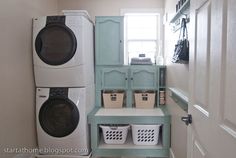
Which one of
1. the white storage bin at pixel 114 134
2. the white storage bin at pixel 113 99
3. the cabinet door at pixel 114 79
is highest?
the cabinet door at pixel 114 79

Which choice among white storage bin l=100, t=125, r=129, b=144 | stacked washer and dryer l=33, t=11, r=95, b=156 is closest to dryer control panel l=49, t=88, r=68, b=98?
stacked washer and dryer l=33, t=11, r=95, b=156

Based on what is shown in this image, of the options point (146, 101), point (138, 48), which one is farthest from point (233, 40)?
point (138, 48)

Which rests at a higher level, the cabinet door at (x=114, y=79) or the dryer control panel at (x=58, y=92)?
the cabinet door at (x=114, y=79)

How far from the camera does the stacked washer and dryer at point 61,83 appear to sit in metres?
2.55

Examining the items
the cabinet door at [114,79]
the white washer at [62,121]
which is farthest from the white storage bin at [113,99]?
the white washer at [62,121]

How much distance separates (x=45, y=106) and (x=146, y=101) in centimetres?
146

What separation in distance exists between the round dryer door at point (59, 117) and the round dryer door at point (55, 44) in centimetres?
51

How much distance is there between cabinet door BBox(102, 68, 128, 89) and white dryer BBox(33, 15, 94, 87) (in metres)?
0.65

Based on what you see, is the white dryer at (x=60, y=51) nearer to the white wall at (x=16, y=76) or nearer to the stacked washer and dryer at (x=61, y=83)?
the stacked washer and dryer at (x=61, y=83)

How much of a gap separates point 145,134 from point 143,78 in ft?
2.83

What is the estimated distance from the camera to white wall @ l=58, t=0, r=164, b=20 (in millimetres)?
3404

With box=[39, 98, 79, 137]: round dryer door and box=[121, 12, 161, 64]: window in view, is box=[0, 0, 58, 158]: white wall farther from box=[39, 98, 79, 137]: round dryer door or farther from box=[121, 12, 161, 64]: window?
box=[121, 12, 161, 64]: window

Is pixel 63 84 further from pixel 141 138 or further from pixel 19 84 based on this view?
pixel 141 138

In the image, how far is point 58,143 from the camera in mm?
2623
